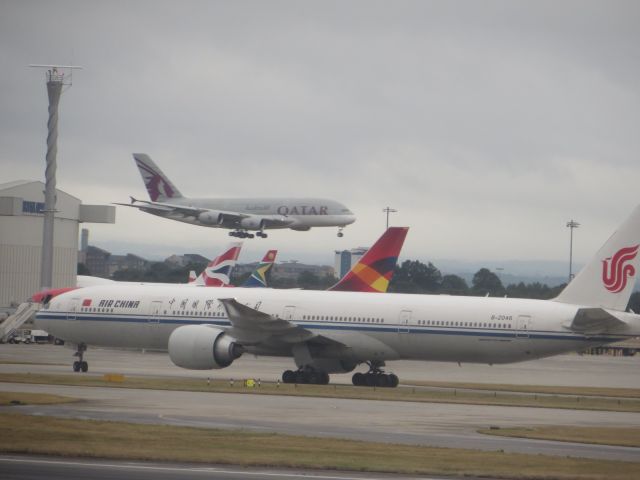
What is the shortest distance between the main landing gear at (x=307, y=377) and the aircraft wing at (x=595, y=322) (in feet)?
31.6

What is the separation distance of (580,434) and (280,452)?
916 centimetres

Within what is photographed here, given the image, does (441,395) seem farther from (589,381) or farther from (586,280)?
(589,381)

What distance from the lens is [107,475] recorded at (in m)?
18.8

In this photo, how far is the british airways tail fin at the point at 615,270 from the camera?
42.3 metres

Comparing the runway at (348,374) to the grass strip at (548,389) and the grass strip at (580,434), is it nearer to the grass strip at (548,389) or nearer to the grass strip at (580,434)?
the grass strip at (548,389)

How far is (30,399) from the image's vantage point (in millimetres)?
32812

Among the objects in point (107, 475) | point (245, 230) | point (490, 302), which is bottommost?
point (107, 475)

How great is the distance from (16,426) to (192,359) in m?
19.2

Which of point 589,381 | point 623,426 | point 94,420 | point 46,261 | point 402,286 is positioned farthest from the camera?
point 402,286

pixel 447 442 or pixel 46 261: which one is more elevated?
pixel 46 261

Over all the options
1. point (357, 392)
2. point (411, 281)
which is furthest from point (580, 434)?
point (411, 281)

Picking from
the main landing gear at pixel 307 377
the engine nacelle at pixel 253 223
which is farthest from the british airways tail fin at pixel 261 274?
the engine nacelle at pixel 253 223

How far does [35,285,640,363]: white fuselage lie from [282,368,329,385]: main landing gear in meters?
1.20

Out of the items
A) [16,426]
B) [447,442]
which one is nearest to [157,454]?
[16,426]
